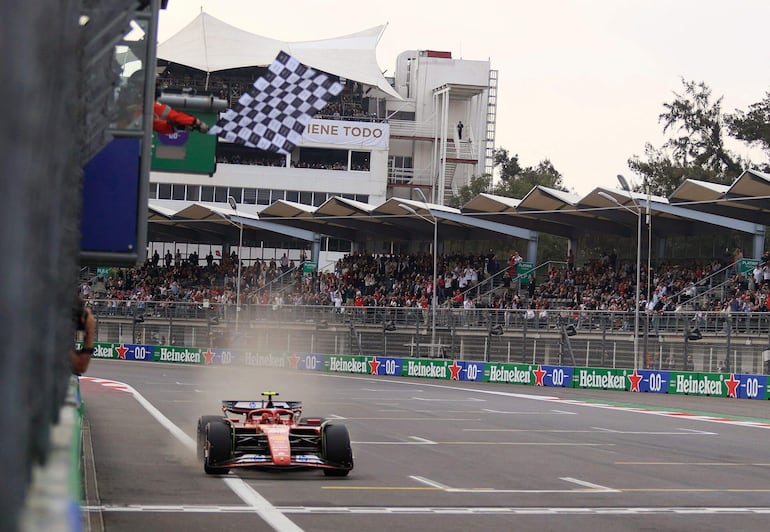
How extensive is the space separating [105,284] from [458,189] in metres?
32.5

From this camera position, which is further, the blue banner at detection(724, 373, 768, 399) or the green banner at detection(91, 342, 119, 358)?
the green banner at detection(91, 342, 119, 358)

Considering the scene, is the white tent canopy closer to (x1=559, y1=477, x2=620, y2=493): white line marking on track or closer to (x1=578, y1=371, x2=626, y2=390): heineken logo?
(x1=578, y1=371, x2=626, y2=390): heineken logo

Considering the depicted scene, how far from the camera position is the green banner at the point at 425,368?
44938mm

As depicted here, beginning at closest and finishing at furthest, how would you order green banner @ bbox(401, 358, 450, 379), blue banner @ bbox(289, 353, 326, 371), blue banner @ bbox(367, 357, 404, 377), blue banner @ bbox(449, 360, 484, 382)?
blue banner @ bbox(449, 360, 484, 382)
green banner @ bbox(401, 358, 450, 379)
blue banner @ bbox(367, 357, 404, 377)
blue banner @ bbox(289, 353, 326, 371)

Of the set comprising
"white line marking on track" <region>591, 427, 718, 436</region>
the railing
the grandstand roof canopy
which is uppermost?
the grandstand roof canopy

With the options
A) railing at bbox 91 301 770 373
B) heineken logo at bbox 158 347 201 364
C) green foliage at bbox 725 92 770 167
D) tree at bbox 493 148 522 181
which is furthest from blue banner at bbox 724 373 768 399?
tree at bbox 493 148 522 181

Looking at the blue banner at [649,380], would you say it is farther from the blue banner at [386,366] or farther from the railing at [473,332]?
the blue banner at [386,366]

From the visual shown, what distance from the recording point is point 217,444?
1426 centimetres

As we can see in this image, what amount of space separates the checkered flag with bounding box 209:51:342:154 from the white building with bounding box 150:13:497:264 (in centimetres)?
7287

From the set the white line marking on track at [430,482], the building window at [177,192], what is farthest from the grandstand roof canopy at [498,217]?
the white line marking on track at [430,482]

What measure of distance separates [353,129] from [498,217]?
114 feet

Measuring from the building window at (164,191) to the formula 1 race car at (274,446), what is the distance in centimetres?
7145

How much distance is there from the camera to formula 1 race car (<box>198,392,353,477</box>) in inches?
562

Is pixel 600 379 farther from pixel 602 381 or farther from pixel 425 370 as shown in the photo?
pixel 425 370
